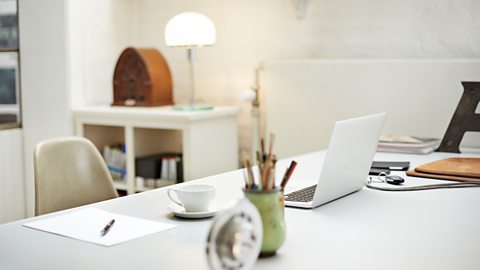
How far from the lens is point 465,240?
143 cm

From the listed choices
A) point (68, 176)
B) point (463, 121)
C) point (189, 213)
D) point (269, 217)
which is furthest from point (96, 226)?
point (463, 121)

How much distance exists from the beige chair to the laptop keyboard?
29.3 inches

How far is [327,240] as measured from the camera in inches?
56.5

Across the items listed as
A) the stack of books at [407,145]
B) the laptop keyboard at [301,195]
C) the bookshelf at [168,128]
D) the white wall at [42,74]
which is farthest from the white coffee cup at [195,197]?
the white wall at [42,74]

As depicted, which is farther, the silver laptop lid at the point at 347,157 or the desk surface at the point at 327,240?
the silver laptop lid at the point at 347,157

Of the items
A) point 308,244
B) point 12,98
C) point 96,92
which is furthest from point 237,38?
point 308,244

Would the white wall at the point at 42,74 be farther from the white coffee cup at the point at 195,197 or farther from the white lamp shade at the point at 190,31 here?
the white coffee cup at the point at 195,197

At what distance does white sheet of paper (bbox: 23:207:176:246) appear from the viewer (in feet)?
4.80

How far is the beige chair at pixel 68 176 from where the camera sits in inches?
86.1

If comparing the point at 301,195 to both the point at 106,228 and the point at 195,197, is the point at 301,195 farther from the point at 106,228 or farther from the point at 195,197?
the point at 106,228

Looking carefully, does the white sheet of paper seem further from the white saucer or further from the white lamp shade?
the white lamp shade

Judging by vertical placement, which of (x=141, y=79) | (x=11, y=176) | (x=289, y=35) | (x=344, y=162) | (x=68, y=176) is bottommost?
(x=11, y=176)

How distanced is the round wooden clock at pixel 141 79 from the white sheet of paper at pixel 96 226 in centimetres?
207

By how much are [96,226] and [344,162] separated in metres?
0.67
